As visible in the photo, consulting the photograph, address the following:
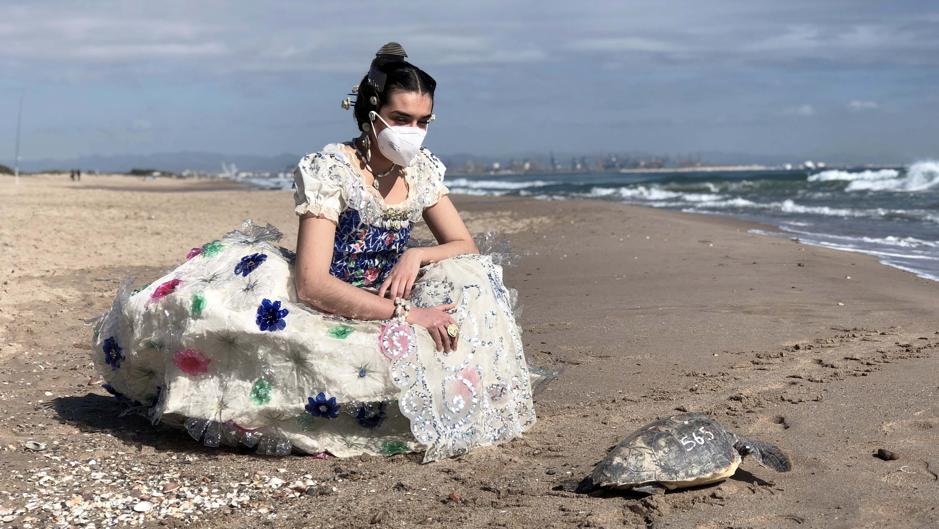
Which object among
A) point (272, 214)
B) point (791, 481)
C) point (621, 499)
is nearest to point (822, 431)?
point (791, 481)

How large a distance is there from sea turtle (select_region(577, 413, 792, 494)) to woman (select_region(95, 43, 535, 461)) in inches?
32.0

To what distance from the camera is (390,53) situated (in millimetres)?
4137

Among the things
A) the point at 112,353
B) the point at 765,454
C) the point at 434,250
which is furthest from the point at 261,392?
the point at 765,454

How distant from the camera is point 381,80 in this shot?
4090 millimetres

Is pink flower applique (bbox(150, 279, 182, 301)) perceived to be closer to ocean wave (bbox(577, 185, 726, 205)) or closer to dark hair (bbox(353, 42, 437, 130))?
dark hair (bbox(353, 42, 437, 130))

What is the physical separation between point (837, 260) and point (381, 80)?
788 cm

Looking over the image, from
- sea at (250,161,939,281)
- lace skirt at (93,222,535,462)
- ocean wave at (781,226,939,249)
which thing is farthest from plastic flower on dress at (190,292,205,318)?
ocean wave at (781,226,939,249)

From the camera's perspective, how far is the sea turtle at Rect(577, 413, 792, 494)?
11.4 feet

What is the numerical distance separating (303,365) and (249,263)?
1.91ft

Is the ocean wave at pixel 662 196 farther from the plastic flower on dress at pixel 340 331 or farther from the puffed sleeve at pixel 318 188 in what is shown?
the plastic flower on dress at pixel 340 331

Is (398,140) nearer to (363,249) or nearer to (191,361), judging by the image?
(363,249)

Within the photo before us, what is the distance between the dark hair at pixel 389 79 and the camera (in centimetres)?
408

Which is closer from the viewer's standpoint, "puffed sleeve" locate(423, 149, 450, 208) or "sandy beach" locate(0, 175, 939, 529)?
"sandy beach" locate(0, 175, 939, 529)

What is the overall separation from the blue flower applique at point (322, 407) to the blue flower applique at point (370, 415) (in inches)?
4.2
